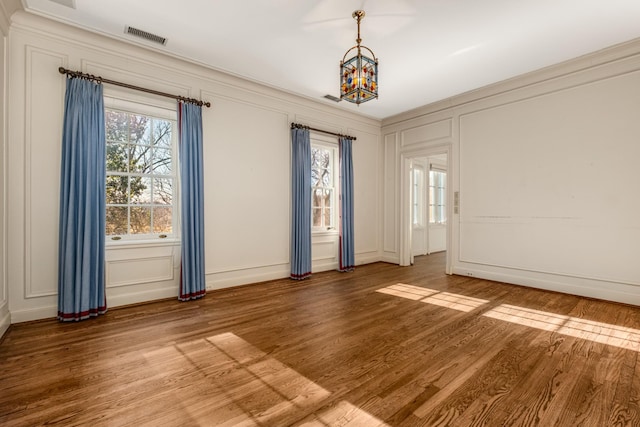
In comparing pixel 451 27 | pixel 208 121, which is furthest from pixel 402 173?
pixel 208 121

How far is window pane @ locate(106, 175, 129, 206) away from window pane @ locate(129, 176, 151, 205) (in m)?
0.07

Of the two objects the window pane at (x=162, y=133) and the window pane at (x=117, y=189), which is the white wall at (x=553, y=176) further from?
the window pane at (x=117, y=189)

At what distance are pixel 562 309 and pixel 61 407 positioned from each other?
15.6 feet

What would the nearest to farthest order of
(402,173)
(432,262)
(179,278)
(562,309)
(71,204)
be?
(71,204), (562,309), (179,278), (402,173), (432,262)

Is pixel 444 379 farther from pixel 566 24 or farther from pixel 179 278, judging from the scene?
pixel 566 24

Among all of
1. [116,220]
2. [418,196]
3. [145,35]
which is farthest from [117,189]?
[418,196]

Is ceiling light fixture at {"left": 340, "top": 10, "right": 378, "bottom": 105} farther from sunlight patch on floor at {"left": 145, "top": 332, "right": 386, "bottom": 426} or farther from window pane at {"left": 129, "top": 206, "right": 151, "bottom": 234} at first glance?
window pane at {"left": 129, "top": 206, "right": 151, "bottom": 234}

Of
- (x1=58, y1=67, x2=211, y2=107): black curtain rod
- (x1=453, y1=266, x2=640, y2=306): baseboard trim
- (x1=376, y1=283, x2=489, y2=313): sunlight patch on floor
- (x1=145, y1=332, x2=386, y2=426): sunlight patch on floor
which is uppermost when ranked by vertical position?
(x1=58, y1=67, x2=211, y2=107): black curtain rod

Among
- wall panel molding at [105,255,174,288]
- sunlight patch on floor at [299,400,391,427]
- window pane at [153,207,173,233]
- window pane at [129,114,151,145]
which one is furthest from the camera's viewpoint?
window pane at [153,207,173,233]

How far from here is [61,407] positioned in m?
1.76

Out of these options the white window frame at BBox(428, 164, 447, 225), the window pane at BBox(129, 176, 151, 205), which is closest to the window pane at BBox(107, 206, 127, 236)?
the window pane at BBox(129, 176, 151, 205)

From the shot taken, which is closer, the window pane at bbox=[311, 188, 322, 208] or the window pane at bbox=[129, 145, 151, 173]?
the window pane at bbox=[129, 145, 151, 173]

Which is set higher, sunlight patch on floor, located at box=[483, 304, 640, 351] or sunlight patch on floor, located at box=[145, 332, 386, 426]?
sunlight patch on floor, located at box=[145, 332, 386, 426]

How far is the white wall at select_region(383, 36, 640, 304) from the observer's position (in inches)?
146
